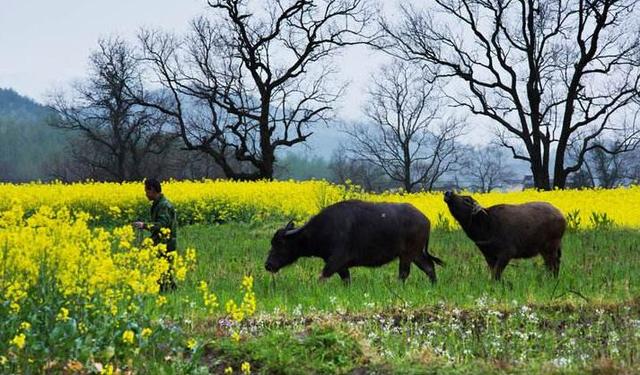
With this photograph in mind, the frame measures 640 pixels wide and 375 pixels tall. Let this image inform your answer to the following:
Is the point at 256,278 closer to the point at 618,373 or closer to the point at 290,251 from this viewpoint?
the point at 290,251

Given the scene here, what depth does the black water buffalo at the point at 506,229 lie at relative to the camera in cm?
1131

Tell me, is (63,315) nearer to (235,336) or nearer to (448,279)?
(235,336)

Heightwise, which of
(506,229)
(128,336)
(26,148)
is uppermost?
(26,148)

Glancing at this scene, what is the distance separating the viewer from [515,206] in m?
11.8

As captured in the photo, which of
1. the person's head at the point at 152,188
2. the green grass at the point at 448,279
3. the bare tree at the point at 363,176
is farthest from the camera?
the bare tree at the point at 363,176

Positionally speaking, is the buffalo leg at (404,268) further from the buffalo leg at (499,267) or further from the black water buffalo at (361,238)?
the buffalo leg at (499,267)

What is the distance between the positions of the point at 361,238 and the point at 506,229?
200cm

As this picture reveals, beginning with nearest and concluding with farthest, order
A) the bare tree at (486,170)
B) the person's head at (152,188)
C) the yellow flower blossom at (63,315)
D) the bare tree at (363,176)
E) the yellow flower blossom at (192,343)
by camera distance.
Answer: the yellow flower blossom at (63,315)
the yellow flower blossom at (192,343)
the person's head at (152,188)
the bare tree at (363,176)
the bare tree at (486,170)

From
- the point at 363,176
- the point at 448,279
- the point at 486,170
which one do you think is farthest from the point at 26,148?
the point at 448,279

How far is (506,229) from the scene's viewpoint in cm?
1133

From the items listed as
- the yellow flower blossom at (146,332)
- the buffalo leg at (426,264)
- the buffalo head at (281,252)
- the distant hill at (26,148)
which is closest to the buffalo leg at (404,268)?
the buffalo leg at (426,264)

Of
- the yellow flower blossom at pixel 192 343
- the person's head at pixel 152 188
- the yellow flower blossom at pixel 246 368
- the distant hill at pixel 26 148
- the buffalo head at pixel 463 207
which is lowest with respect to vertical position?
the yellow flower blossom at pixel 246 368

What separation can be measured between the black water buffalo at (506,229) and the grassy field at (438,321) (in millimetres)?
336

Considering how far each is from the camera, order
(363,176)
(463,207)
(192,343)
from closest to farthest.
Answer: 1. (192,343)
2. (463,207)
3. (363,176)
